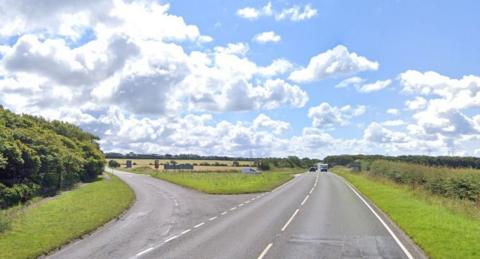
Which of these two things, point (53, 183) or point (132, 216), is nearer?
point (132, 216)

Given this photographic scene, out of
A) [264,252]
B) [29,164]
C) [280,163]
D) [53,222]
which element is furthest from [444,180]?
[280,163]

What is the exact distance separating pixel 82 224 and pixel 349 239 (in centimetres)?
1035

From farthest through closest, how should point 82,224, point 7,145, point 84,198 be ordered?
point 84,198, point 7,145, point 82,224

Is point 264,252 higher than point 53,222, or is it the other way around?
point 53,222

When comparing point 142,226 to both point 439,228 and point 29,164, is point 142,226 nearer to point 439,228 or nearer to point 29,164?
point 439,228

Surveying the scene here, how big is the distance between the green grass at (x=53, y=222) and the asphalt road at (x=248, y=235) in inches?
25.5

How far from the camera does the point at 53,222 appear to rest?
821 inches

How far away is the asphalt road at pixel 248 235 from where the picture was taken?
14.8 m

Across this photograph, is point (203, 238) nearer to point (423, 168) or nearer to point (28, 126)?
point (28, 126)

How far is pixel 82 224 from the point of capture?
67.4ft

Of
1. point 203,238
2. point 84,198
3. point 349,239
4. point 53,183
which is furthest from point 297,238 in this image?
point 53,183

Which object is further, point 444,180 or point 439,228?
point 444,180

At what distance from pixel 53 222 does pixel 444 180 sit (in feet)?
93.3

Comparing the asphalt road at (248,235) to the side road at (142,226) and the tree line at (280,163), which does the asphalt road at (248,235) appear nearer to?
the side road at (142,226)
